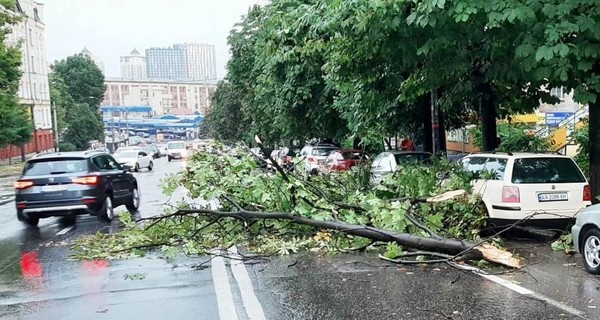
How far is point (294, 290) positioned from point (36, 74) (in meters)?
76.2

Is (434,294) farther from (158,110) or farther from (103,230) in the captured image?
(158,110)

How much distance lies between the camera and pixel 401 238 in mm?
8430

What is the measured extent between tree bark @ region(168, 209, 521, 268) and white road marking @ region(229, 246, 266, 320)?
33.9 inches

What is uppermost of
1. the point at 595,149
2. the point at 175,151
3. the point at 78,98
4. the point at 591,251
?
the point at 78,98

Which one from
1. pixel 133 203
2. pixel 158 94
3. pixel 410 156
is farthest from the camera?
pixel 158 94

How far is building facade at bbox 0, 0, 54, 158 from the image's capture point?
7075 centimetres

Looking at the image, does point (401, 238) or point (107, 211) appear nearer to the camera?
point (401, 238)

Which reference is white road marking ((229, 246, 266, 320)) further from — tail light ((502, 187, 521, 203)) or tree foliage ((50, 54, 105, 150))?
tree foliage ((50, 54, 105, 150))

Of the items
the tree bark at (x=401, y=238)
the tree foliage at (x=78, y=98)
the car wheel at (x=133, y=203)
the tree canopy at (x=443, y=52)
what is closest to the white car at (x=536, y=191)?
the tree canopy at (x=443, y=52)

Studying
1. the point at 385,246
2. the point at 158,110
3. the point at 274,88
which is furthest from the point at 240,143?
the point at 158,110

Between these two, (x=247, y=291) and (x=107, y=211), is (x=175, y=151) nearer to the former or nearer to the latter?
(x=107, y=211)

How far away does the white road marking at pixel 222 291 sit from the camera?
6.01 metres

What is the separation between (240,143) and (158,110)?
145330 mm

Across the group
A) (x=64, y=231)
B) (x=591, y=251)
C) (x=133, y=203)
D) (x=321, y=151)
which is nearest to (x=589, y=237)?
(x=591, y=251)
